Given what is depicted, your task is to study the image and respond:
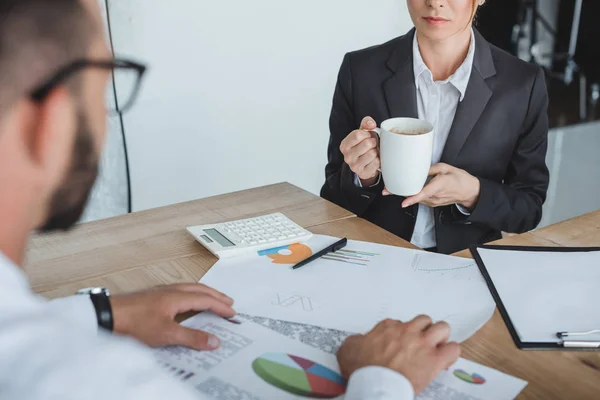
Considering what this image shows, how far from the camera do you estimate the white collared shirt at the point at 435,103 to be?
1510mm

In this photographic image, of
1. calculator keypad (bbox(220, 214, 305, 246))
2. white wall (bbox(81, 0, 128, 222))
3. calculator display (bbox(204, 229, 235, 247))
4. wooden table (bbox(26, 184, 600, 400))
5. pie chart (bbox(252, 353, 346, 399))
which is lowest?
white wall (bbox(81, 0, 128, 222))

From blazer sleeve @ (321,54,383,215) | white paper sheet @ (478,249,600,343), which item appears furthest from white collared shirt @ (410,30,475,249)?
white paper sheet @ (478,249,600,343)

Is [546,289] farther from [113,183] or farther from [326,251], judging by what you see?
[113,183]

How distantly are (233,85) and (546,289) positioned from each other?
1717 mm

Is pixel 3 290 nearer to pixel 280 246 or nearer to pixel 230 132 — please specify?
pixel 280 246

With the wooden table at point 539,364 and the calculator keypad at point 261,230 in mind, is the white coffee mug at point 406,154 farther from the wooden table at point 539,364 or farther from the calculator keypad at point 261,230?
the wooden table at point 539,364

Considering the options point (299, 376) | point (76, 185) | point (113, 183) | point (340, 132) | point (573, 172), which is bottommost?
point (573, 172)


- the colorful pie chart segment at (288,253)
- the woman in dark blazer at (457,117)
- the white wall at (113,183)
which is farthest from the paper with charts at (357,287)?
the white wall at (113,183)

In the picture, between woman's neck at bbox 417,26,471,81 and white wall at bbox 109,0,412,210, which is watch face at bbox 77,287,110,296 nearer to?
woman's neck at bbox 417,26,471,81

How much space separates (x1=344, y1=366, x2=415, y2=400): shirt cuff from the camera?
0.72 meters

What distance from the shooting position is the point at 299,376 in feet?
2.64

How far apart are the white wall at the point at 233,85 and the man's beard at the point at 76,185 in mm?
1667

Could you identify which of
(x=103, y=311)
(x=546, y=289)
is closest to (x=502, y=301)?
(x=546, y=289)

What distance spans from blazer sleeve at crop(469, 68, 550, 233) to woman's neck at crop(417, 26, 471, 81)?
18 cm
